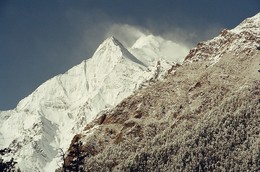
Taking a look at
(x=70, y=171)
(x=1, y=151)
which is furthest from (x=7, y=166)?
(x=70, y=171)

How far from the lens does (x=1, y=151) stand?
10400cm

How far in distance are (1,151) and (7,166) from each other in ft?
10.5

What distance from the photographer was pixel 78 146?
106 metres

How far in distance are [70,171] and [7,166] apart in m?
10.2

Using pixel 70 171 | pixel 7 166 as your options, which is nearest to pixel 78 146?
pixel 70 171

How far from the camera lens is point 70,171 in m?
107

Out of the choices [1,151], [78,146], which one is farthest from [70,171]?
[1,151]

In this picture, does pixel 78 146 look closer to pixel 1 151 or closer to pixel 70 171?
pixel 70 171

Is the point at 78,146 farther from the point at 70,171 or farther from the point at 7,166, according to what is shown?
the point at 7,166

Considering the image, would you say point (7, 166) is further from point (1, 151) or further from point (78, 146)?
point (78, 146)

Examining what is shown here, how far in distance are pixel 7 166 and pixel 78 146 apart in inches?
470

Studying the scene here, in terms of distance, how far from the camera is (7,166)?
106 metres

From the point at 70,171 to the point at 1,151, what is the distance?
11.7 meters

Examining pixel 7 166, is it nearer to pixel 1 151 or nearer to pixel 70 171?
pixel 1 151
